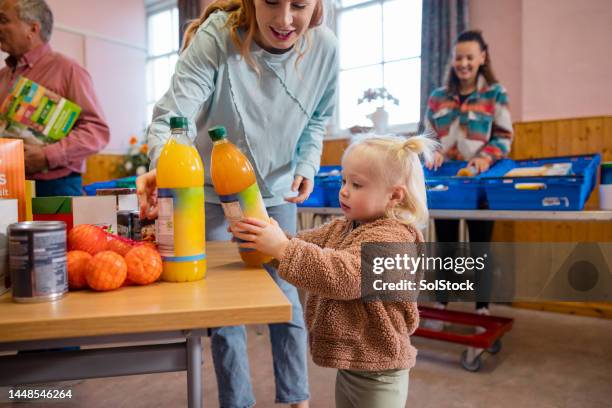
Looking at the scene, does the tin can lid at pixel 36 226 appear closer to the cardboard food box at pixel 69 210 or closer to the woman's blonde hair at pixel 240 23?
the cardboard food box at pixel 69 210

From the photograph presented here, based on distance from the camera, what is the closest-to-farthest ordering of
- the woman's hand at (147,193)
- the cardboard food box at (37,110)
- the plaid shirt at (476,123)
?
the woman's hand at (147,193) < the cardboard food box at (37,110) < the plaid shirt at (476,123)

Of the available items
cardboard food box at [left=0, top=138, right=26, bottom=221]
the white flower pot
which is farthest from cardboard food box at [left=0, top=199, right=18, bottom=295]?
the white flower pot

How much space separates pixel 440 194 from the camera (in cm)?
244

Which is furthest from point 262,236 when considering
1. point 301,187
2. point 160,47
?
point 160,47

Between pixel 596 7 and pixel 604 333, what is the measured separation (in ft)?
6.49

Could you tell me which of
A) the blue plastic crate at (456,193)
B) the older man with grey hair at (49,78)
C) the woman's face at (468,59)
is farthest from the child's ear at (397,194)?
the woman's face at (468,59)

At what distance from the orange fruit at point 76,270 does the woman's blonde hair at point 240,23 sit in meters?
0.71

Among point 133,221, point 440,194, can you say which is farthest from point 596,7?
point 133,221

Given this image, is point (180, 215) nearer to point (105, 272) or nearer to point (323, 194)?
point (105, 272)

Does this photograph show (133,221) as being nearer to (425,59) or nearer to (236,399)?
Result: (236,399)

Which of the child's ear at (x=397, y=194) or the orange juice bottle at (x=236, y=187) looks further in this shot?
the child's ear at (x=397, y=194)

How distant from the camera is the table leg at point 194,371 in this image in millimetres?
813

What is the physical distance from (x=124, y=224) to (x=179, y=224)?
0.33m

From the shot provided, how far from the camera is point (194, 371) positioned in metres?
0.83
